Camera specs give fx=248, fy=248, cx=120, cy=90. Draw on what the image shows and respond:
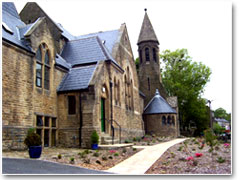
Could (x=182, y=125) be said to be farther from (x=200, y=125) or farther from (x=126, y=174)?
(x=126, y=174)

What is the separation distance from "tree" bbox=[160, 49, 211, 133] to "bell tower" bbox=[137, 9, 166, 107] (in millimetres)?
4533

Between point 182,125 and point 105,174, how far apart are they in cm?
3725

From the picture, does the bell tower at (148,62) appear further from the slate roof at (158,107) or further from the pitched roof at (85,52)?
the pitched roof at (85,52)

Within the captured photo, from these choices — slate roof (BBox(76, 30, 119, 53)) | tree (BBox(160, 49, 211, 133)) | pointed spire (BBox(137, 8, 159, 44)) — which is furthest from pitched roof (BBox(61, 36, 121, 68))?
tree (BBox(160, 49, 211, 133))

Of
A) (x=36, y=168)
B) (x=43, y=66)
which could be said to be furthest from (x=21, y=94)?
(x=36, y=168)

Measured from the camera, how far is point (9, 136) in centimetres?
1064

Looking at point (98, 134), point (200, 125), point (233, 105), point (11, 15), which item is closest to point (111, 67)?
point (98, 134)

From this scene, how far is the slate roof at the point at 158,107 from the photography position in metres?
30.2

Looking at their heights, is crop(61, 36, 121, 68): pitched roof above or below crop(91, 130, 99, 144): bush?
above

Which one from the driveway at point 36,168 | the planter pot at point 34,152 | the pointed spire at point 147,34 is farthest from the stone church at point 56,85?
the pointed spire at point 147,34

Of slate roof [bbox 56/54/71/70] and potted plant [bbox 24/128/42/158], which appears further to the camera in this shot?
slate roof [bbox 56/54/71/70]

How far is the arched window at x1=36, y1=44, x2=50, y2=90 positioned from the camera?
1351 cm

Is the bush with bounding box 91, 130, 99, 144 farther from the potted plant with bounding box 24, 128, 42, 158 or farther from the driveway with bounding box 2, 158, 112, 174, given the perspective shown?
the driveway with bounding box 2, 158, 112, 174

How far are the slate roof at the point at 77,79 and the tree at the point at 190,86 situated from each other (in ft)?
76.5
